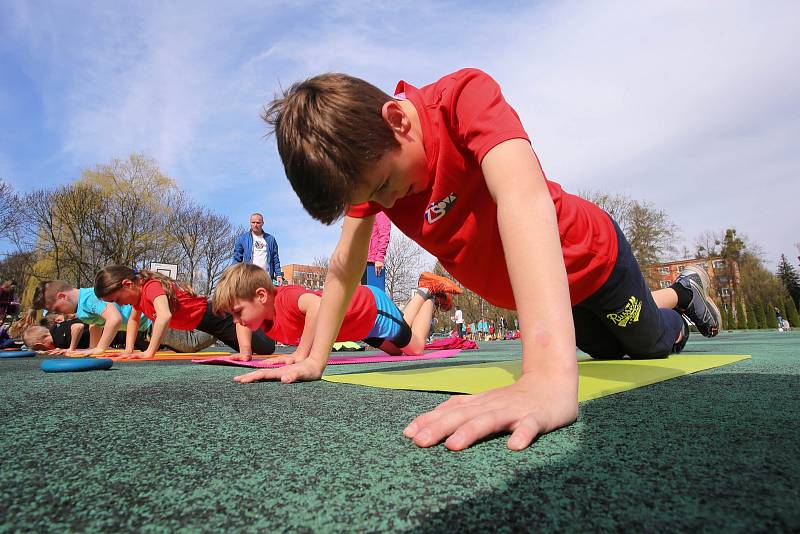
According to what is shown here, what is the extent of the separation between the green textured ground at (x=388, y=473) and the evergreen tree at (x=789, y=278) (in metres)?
47.5

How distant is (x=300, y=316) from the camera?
4.05 m

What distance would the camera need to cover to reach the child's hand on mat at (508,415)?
0.81 metres

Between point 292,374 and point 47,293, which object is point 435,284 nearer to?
point 292,374

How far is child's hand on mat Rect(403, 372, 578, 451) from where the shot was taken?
806 millimetres

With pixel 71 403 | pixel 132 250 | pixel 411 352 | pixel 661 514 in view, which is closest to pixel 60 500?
pixel 661 514

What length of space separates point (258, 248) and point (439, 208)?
6.61 metres

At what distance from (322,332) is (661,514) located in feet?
5.70

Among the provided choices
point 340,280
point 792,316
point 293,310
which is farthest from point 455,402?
point 792,316

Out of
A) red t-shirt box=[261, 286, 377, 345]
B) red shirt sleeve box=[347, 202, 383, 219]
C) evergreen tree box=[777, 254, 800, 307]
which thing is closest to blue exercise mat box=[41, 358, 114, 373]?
red t-shirt box=[261, 286, 377, 345]

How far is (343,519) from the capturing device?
1.73ft

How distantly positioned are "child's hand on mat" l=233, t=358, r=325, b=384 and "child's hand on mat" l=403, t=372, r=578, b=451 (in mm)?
1193

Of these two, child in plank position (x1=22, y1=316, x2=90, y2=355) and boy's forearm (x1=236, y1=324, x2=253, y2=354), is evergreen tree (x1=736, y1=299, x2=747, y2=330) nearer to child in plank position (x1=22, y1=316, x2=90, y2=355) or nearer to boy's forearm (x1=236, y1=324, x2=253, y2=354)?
boy's forearm (x1=236, y1=324, x2=253, y2=354)

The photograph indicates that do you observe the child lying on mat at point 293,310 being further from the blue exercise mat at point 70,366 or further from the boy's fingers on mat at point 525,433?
the boy's fingers on mat at point 525,433

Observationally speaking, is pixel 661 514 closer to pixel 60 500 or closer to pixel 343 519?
pixel 343 519
